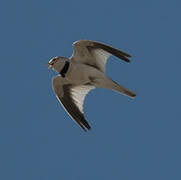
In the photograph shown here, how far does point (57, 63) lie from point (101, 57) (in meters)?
1.06

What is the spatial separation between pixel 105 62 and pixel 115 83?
0.77 m

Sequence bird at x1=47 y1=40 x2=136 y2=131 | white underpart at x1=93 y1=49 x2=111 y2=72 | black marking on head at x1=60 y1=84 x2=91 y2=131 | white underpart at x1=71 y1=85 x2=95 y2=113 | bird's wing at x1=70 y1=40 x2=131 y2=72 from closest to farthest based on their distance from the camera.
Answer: bird at x1=47 y1=40 x2=136 y2=131, bird's wing at x1=70 y1=40 x2=131 y2=72, white underpart at x1=93 y1=49 x2=111 y2=72, black marking on head at x1=60 y1=84 x2=91 y2=131, white underpart at x1=71 y1=85 x2=95 y2=113

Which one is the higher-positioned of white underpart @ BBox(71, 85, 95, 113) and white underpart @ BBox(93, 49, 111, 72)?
white underpart @ BBox(93, 49, 111, 72)

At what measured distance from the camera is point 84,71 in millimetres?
12539

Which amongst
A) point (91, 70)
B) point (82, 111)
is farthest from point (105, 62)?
point (82, 111)

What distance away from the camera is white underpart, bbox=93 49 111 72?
1274cm

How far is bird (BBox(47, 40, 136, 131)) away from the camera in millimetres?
12422

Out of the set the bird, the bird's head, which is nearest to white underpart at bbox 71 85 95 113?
the bird

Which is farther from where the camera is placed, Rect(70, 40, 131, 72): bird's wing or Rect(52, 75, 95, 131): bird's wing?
Rect(52, 75, 95, 131): bird's wing

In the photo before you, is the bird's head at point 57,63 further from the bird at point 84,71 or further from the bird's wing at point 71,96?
the bird's wing at point 71,96

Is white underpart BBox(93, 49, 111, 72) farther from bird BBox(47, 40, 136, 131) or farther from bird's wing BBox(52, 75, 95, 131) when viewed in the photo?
bird's wing BBox(52, 75, 95, 131)

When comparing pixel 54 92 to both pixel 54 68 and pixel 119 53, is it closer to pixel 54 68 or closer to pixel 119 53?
pixel 54 68

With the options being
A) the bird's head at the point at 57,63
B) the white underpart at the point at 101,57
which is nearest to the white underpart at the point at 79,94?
the white underpart at the point at 101,57

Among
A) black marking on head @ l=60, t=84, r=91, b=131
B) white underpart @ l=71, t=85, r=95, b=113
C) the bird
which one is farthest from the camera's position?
white underpart @ l=71, t=85, r=95, b=113
